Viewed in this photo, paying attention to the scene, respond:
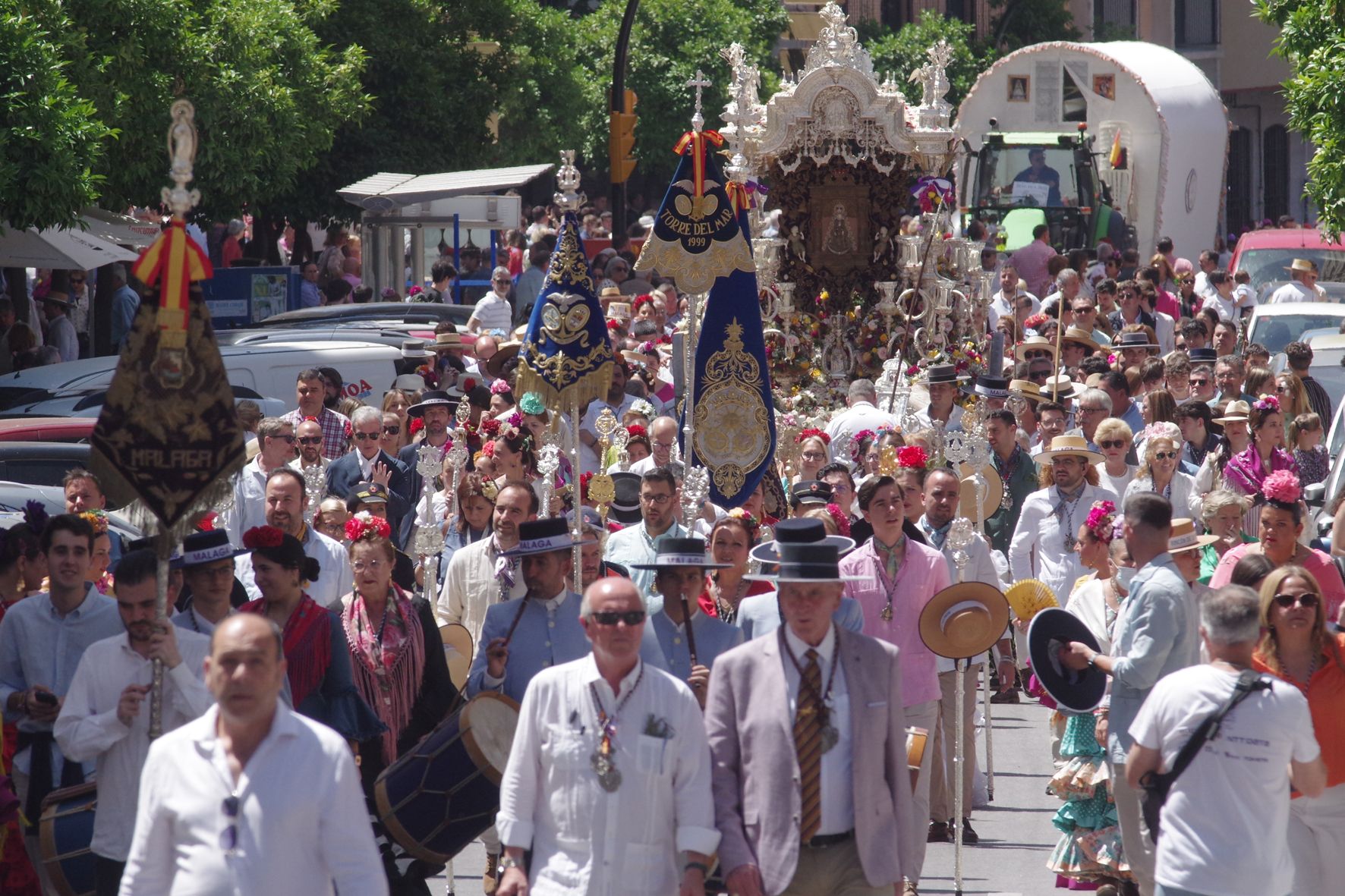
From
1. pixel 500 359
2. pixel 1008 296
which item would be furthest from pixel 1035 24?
pixel 500 359

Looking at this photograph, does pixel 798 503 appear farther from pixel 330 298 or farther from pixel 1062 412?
pixel 330 298

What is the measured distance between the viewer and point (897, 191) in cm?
1956

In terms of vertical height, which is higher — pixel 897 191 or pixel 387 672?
pixel 897 191

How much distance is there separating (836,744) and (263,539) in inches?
100

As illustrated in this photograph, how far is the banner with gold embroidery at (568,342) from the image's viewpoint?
10188 millimetres

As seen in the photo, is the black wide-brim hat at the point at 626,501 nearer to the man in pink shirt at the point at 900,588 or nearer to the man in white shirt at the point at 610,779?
the man in pink shirt at the point at 900,588

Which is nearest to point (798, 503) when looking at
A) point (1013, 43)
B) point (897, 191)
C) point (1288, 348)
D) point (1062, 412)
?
point (1062, 412)

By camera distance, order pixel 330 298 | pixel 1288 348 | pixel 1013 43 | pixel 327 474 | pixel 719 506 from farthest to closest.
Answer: pixel 1013 43
pixel 330 298
pixel 1288 348
pixel 327 474
pixel 719 506

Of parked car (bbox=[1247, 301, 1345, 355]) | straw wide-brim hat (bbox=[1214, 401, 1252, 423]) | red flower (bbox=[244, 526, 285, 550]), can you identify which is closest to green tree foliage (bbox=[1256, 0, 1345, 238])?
parked car (bbox=[1247, 301, 1345, 355])

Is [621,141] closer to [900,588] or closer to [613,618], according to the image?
[900,588]

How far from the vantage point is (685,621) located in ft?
24.9

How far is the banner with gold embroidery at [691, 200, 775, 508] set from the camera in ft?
37.6

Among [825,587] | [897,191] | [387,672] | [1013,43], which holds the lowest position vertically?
[387,672]

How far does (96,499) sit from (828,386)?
32.3 ft
